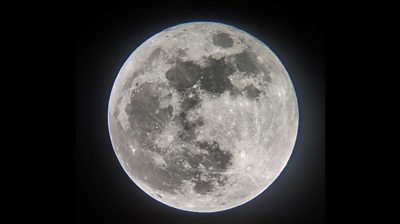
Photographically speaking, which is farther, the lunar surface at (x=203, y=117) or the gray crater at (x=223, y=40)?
the gray crater at (x=223, y=40)

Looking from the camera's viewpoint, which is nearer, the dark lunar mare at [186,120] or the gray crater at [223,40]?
the dark lunar mare at [186,120]

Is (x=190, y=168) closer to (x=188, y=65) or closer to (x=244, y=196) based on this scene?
(x=244, y=196)

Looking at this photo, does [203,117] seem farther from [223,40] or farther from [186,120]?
[223,40]

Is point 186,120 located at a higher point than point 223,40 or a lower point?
lower

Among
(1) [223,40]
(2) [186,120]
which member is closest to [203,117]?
(2) [186,120]

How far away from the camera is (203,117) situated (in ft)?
10.9

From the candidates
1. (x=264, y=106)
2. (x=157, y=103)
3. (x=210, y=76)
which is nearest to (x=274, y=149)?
(x=264, y=106)

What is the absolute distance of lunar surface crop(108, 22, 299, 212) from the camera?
3.34 m

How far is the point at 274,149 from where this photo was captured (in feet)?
11.8

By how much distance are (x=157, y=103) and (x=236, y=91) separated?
0.68 meters

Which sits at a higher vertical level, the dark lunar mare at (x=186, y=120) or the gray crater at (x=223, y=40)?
the gray crater at (x=223, y=40)

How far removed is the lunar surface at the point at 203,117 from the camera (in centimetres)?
334

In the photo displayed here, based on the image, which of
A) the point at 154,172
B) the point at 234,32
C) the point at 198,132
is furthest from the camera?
the point at 234,32

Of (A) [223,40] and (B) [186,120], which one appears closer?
(B) [186,120]
